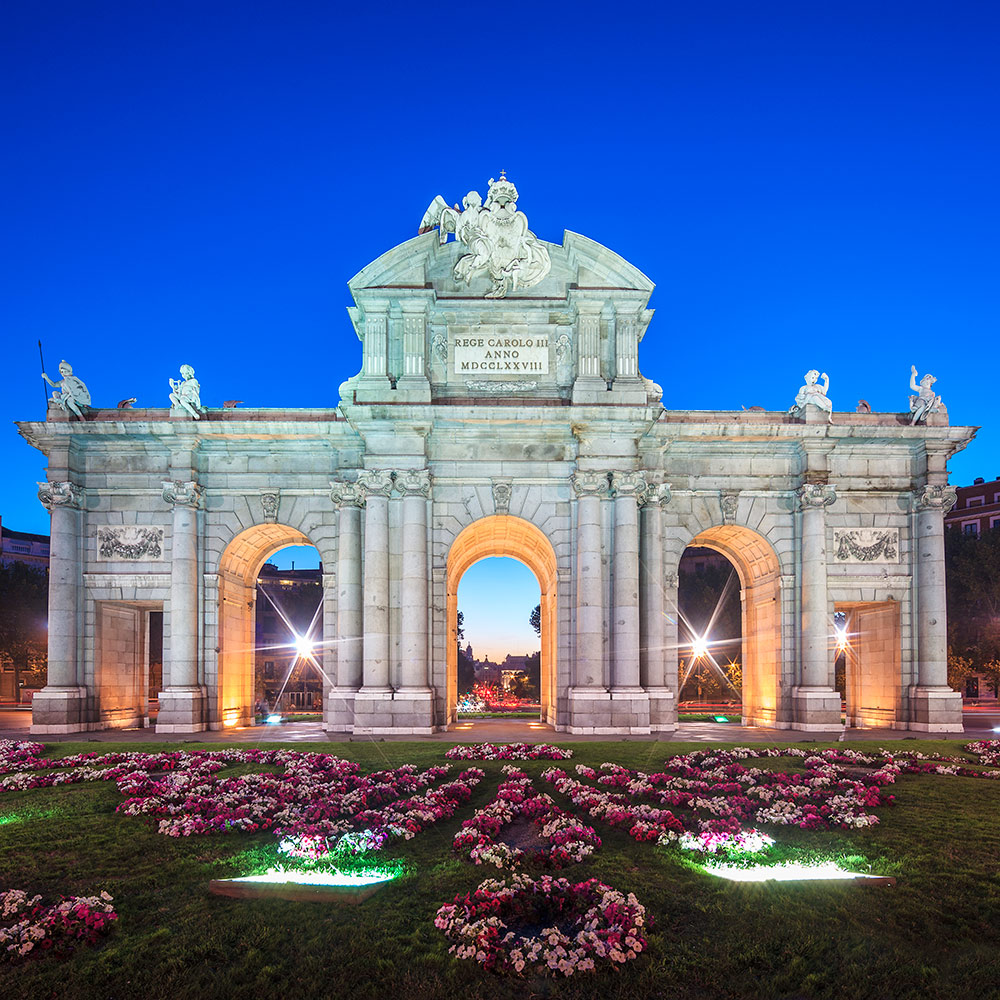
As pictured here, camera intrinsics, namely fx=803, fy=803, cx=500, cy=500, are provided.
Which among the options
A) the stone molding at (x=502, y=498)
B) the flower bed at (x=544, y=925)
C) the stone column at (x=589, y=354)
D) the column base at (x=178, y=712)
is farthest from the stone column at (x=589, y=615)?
the flower bed at (x=544, y=925)

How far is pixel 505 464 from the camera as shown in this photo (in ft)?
102

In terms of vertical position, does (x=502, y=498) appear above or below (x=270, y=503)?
above

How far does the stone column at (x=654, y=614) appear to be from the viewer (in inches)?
1182

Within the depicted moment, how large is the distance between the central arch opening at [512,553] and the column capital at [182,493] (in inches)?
401

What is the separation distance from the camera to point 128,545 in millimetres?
31938

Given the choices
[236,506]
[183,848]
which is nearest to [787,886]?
[183,848]

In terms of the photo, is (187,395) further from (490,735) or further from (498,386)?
(490,735)

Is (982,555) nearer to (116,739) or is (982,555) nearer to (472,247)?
(472,247)

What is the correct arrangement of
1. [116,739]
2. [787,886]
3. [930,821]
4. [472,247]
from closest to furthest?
[787,886], [930,821], [116,739], [472,247]

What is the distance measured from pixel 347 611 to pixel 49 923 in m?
19.9

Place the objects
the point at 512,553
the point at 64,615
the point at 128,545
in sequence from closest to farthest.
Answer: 1. the point at 64,615
2. the point at 128,545
3. the point at 512,553

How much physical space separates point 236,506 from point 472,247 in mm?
13762

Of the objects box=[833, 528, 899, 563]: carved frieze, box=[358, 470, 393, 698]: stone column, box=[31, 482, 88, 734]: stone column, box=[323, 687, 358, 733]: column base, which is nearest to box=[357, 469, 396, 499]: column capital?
box=[358, 470, 393, 698]: stone column

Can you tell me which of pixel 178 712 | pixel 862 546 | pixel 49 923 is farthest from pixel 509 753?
pixel 862 546
